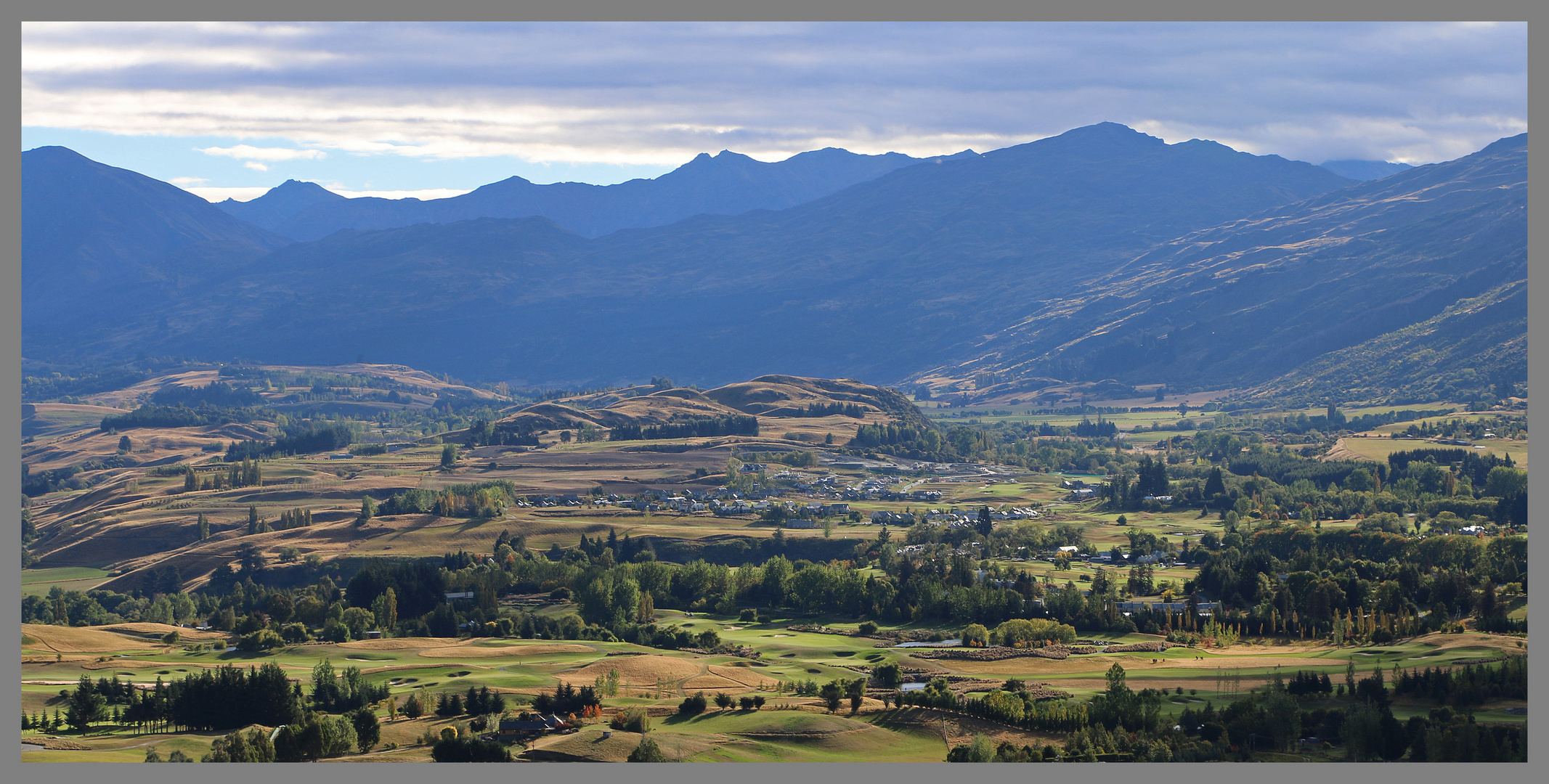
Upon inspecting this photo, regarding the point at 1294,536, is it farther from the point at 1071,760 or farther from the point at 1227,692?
the point at 1071,760

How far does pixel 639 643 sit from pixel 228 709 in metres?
39.4

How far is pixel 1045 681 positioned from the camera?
9544 centimetres

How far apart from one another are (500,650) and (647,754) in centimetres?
3700

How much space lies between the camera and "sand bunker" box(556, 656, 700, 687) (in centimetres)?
9738

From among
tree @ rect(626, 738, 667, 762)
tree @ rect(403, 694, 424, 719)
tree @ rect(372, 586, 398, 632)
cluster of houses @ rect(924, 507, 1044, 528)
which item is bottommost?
tree @ rect(626, 738, 667, 762)

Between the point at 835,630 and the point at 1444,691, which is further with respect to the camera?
the point at 835,630

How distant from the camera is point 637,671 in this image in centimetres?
10050

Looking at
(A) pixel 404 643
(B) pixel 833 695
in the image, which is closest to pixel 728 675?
(B) pixel 833 695

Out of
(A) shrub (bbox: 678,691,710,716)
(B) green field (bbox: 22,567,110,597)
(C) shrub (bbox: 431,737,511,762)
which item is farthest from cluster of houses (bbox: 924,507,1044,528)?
(C) shrub (bbox: 431,737,511,762)

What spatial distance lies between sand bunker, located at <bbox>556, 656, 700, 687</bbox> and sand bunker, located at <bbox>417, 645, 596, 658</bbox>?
6.58 meters

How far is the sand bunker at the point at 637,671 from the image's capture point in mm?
97375

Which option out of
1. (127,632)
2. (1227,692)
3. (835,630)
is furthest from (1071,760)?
(127,632)

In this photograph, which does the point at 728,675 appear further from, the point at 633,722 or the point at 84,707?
the point at 84,707

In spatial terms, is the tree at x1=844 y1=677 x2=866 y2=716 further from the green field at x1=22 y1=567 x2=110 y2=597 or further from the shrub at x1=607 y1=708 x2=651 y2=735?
the green field at x1=22 y1=567 x2=110 y2=597
